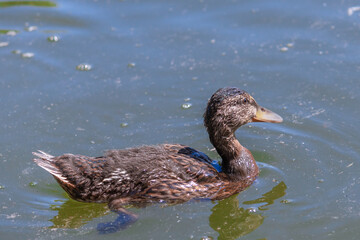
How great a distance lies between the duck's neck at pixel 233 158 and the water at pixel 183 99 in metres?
0.25

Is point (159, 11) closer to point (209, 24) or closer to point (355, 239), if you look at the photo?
point (209, 24)

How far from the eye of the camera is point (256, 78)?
998 cm

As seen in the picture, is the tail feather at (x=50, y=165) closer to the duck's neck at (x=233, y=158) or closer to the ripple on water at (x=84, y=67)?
the duck's neck at (x=233, y=158)

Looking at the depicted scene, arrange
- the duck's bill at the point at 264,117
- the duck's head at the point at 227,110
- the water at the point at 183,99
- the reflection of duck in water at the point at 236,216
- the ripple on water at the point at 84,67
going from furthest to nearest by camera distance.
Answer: the ripple on water at the point at 84,67 < the duck's bill at the point at 264,117 < the duck's head at the point at 227,110 < the water at the point at 183,99 < the reflection of duck in water at the point at 236,216

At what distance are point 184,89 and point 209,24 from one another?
81.5 inches

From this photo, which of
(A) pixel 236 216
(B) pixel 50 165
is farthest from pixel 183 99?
(B) pixel 50 165

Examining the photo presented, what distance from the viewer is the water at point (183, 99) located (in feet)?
24.3

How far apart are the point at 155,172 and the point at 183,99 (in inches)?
91.8

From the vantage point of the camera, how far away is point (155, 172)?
24.5ft

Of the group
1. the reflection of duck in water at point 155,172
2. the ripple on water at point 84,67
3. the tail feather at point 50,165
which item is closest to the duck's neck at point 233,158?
the reflection of duck in water at point 155,172

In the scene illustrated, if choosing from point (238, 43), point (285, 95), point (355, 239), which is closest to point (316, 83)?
point (285, 95)

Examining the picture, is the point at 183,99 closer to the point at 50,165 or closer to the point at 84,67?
the point at 84,67

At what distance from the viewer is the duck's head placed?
7.64 meters

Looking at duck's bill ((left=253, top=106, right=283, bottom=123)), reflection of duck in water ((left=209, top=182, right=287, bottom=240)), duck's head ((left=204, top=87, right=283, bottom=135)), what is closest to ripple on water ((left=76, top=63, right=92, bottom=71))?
duck's head ((left=204, top=87, right=283, bottom=135))
